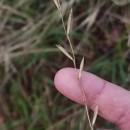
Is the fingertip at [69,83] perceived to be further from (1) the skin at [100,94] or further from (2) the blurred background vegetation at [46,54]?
(2) the blurred background vegetation at [46,54]

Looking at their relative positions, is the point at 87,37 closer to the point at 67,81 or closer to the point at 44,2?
the point at 44,2

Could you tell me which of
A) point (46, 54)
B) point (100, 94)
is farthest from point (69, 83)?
point (46, 54)

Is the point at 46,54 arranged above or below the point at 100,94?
below

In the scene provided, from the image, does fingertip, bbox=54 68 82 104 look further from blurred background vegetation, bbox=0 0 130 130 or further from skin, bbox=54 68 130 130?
blurred background vegetation, bbox=0 0 130 130

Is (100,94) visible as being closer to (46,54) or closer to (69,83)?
(69,83)

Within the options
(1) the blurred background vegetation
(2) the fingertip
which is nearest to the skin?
(2) the fingertip

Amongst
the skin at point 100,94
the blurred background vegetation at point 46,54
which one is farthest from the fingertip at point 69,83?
the blurred background vegetation at point 46,54

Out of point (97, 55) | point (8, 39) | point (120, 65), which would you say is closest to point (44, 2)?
point (8, 39)
